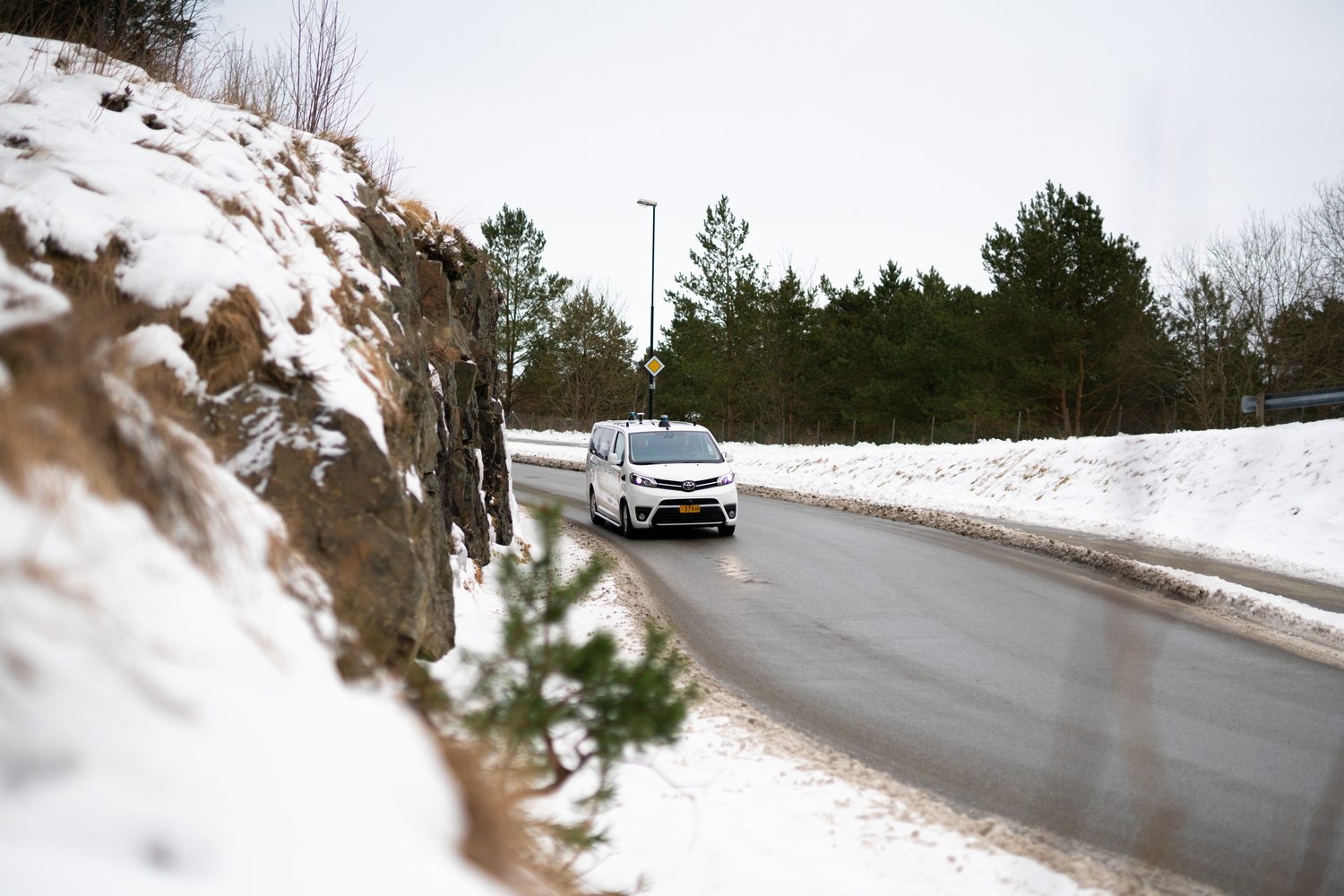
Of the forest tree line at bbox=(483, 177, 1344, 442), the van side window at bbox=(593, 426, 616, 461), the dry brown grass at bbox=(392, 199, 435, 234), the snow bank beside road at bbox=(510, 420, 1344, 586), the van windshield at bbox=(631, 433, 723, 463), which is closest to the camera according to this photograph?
the dry brown grass at bbox=(392, 199, 435, 234)

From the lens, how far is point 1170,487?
17.5m

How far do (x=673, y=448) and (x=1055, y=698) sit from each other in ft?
32.9

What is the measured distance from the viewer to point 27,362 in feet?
8.04

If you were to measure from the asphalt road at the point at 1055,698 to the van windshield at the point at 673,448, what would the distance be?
391cm

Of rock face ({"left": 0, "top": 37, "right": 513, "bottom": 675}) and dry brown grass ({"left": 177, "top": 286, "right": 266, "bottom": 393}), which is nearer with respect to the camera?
rock face ({"left": 0, "top": 37, "right": 513, "bottom": 675})

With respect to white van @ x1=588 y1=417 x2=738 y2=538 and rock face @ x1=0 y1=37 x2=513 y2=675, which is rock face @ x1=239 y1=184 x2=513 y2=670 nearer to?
rock face @ x1=0 y1=37 x2=513 y2=675

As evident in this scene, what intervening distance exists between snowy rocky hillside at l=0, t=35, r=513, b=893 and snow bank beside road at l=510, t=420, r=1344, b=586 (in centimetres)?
711

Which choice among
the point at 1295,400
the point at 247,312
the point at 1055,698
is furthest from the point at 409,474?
the point at 1295,400

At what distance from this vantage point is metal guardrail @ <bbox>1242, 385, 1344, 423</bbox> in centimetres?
1728

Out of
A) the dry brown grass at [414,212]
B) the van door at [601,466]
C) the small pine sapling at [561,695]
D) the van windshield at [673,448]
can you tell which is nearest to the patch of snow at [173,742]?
the small pine sapling at [561,695]

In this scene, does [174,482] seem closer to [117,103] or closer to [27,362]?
[27,362]

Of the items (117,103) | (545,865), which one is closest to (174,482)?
(545,865)

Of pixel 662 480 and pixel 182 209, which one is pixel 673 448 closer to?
pixel 662 480

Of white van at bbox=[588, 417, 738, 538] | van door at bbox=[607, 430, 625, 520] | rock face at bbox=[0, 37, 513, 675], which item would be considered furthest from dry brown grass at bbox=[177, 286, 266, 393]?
van door at bbox=[607, 430, 625, 520]
